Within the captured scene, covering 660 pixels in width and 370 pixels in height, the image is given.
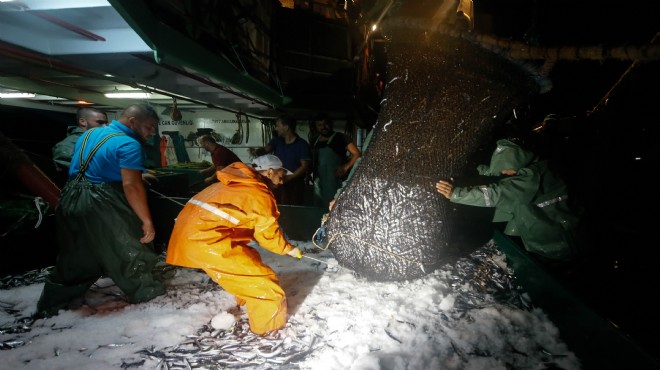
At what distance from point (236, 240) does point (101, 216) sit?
149 cm

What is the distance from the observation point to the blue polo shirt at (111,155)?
109 inches

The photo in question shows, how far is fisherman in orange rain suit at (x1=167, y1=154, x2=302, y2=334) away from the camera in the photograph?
2486 mm

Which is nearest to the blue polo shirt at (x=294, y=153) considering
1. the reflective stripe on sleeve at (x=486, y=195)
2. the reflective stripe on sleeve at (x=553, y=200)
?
the reflective stripe on sleeve at (x=486, y=195)

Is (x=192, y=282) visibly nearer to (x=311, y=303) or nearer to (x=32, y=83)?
(x=311, y=303)

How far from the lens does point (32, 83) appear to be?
545 centimetres

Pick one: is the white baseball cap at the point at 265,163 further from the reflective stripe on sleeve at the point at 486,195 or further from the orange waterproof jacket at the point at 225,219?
the reflective stripe on sleeve at the point at 486,195

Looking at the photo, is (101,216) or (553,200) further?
(553,200)

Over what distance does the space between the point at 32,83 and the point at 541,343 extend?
900 cm

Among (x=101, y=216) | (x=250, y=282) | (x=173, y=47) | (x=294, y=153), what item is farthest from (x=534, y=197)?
(x=173, y=47)

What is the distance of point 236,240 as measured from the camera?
266 cm

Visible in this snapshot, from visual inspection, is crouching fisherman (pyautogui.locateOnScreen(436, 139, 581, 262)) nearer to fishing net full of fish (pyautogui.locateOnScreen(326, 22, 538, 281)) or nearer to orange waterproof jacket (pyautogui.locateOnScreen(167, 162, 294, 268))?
fishing net full of fish (pyautogui.locateOnScreen(326, 22, 538, 281))

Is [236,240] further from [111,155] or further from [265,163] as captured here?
[111,155]

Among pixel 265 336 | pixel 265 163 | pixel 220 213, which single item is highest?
pixel 265 163

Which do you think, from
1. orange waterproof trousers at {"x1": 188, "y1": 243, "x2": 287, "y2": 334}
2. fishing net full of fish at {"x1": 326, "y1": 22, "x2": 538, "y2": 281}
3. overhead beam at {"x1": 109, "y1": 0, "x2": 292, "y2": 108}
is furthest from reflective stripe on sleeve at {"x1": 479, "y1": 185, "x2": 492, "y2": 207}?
overhead beam at {"x1": 109, "y1": 0, "x2": 292, "y2": 108}
